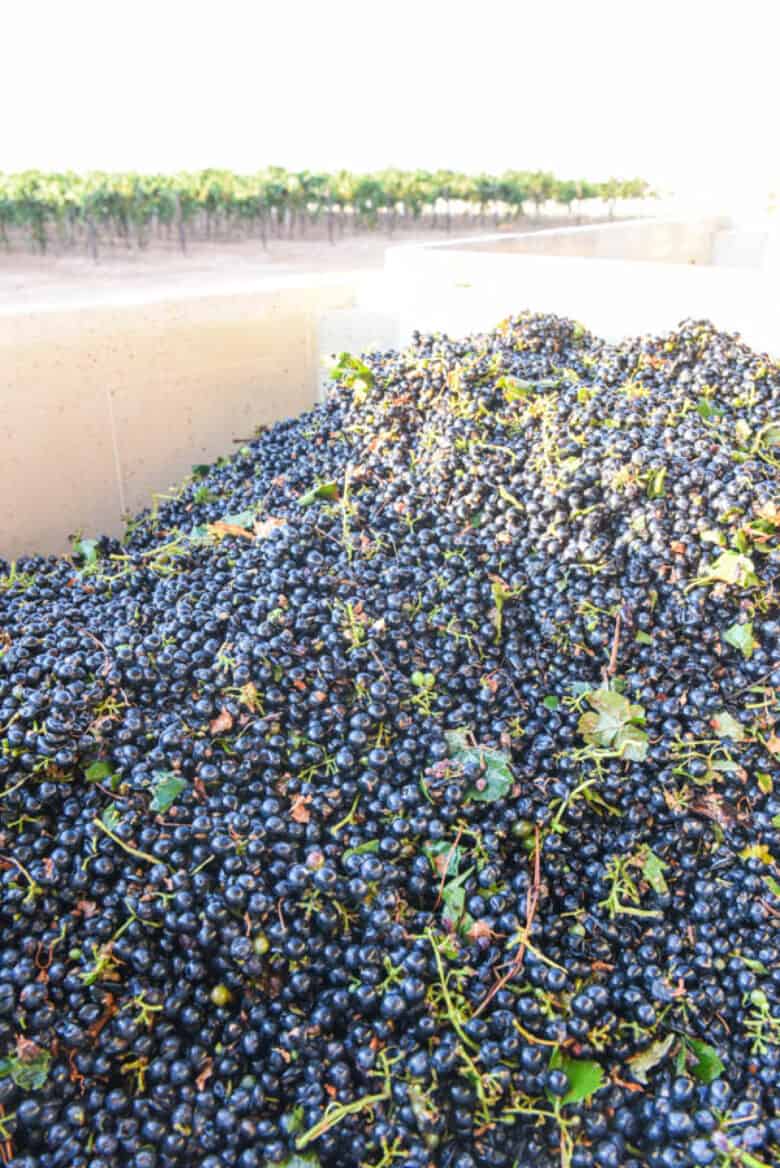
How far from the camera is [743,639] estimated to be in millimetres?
1341

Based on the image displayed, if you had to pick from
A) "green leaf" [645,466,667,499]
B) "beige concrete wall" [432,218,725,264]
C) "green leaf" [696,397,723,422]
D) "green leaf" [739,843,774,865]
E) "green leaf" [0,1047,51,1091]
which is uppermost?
"beige concrete wall" [432,218,725,264]

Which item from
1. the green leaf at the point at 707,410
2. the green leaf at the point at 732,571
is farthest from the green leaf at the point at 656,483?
the green leaf at the point at 707,410

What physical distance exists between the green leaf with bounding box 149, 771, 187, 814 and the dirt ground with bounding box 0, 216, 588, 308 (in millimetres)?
11600

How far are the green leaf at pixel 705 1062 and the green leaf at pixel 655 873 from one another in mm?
202

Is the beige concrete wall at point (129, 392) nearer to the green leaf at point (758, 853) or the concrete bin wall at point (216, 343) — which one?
the concrete bin wall at point (216, 343)

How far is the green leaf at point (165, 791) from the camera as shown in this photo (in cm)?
118

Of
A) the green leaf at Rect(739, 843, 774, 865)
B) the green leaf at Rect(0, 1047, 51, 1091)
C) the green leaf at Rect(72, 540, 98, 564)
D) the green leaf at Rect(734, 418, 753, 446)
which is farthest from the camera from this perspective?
the green leaf at Rect(72, 540, 98, 564)

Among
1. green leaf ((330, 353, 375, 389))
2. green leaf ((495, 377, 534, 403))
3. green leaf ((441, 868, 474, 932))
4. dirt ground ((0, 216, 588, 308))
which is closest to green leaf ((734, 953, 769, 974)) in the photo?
green leaf ((441, 868, 474, 932))

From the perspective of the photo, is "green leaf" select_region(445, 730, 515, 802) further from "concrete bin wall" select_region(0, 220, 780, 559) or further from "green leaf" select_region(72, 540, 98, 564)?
"concrete bin wall" select_region(0, 220, 780, 559)

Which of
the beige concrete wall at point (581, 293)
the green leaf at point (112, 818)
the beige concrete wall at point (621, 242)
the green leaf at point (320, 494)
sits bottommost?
the green leaf at point (112, 818)

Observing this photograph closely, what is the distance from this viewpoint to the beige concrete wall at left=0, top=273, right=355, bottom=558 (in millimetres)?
2238

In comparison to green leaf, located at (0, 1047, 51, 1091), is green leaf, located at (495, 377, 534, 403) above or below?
above

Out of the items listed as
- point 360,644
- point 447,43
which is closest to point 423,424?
point 360,644

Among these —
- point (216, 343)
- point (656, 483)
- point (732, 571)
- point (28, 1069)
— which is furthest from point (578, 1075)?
point (216, 343)
